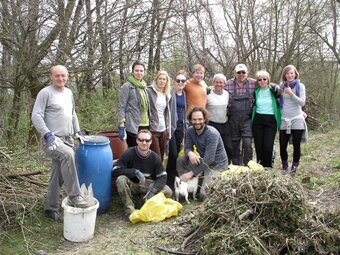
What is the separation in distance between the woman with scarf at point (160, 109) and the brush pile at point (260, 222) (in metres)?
1.57

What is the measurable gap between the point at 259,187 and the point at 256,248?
657 mm

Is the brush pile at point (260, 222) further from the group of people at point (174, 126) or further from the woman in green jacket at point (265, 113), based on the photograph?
the woman in green jacket at point (265, 113)

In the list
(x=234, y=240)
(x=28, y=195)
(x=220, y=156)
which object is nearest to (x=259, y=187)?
(x=234, y=240)

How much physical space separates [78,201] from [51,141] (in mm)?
686

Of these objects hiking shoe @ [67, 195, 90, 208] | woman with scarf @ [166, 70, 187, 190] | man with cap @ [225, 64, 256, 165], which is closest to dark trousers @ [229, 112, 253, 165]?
man with cap @ [225, 64, 256, 165]

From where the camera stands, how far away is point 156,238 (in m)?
3.87

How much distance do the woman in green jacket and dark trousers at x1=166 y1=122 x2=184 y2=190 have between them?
3.45 feet

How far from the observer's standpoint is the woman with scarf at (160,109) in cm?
514

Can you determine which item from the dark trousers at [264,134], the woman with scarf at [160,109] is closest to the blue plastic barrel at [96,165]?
the woman with scarf at [160,109]

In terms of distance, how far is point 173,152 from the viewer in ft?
18.0

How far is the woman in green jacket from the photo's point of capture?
5480 mm

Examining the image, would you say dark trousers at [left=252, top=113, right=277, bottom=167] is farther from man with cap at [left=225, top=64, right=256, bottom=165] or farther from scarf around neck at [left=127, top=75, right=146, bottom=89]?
scarf around neck at [left=127, top=75, right=146, bottom=89]

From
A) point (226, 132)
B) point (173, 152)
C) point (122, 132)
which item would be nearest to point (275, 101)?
point (226, 132)

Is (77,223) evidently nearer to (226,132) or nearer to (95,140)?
(95,140)
